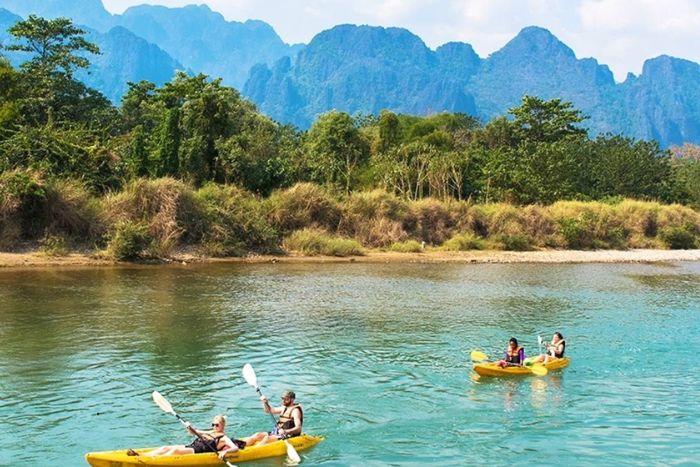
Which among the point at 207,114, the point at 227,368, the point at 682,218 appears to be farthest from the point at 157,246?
the point at 682,218

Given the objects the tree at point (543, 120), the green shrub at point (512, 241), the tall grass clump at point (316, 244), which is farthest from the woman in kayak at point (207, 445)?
the tree at point (543, 120)

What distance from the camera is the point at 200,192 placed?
4653 cm

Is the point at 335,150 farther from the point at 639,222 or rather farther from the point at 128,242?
the point at 128,242

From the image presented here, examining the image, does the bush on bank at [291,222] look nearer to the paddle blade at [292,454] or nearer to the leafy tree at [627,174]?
the leafy tree at [627,174]

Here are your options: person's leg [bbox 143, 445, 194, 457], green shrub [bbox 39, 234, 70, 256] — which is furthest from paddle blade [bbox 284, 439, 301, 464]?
green shrub [bbox 39, 234, 70, 256]

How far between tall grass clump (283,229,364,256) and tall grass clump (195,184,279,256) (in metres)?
1.12

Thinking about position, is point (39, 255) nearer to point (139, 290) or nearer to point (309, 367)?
point (139, 290)

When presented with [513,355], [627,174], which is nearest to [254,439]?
[513,355]

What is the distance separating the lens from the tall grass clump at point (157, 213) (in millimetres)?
42094

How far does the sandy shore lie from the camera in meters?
39.3

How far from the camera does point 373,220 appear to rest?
52.2m

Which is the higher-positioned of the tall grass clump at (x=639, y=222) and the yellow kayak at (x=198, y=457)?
the tall grass clump at (x=639, y=222)

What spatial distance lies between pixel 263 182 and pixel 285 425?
129 ft

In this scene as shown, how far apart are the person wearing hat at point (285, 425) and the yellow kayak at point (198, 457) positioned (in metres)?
0.19
